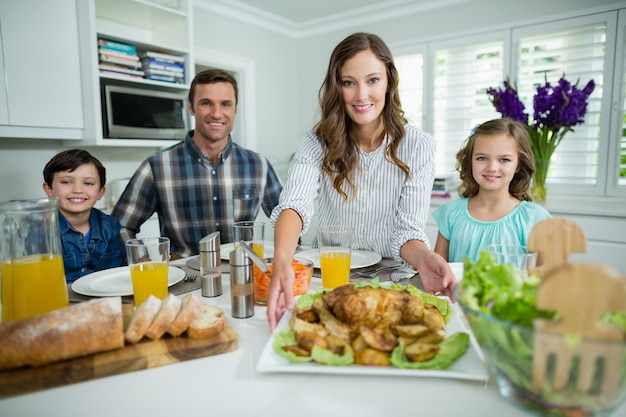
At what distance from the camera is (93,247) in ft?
6.04

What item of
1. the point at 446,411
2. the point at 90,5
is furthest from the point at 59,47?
the point at 446,411

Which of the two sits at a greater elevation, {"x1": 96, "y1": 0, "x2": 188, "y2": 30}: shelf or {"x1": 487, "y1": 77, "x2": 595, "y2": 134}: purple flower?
{"x1": 96, "y1": 0, "x2": 188, "y2": 30}: shelf

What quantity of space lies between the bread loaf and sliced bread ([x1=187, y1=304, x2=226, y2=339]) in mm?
135

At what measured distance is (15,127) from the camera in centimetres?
246

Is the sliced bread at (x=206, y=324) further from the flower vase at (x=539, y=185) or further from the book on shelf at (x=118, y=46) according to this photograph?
the flower vase at (x=539, y=185)

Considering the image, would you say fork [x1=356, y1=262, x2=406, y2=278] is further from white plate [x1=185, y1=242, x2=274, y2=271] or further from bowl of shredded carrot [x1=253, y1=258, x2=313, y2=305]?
white plate [x1=185, y1=242, x2=274, y2=271]

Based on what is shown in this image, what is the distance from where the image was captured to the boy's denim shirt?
68.9 inches

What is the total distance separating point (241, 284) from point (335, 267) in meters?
0.29

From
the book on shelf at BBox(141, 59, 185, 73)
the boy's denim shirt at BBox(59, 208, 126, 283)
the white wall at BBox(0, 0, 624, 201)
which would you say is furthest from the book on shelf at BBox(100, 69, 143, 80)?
the boy's denim shirt at BBox(59, 208, 126, 283)

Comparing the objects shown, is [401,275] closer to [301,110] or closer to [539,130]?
[539,130]

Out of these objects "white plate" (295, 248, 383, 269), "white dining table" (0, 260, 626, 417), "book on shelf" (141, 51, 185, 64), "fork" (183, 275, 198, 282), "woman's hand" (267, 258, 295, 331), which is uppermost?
"book on shelf" (141, 51, 185, 64)

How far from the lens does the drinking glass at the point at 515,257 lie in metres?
0.84

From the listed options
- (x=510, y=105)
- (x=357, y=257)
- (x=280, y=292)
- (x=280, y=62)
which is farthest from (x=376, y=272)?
(x=280, y=62)

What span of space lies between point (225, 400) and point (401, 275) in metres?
0.75
